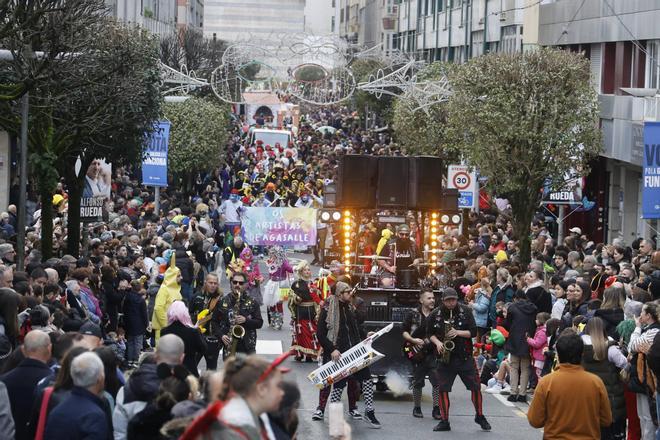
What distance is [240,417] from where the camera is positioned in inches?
253

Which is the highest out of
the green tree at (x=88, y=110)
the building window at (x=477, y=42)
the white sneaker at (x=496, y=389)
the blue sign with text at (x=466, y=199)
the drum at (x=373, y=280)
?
the building window at (x=477, y=42)

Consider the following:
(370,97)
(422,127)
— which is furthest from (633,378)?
(370,97)

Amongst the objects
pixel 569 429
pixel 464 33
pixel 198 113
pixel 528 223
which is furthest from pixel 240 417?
pixel 464 33

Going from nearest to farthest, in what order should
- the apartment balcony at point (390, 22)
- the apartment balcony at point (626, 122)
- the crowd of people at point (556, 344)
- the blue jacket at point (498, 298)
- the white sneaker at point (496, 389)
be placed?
the crowd of people at point (556, 344) < the white sneaker at point (496, 389) < the blue jacket at point (498, 298) < the apartment balcony at point (626, 122) < the apartment balcony at point (390, 22)

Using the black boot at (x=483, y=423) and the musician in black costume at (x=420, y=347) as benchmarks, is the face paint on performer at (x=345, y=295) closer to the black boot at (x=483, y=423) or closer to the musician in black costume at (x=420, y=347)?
the musician in black costume at (x=420, y=347)

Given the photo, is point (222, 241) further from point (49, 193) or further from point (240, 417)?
point (240, 417)

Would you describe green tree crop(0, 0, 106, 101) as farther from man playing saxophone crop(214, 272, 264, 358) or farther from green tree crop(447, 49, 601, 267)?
green tree crop(447, 49, 601, 267)

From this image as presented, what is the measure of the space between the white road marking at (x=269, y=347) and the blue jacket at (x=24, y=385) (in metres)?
11.5

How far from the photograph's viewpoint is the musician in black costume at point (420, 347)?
641 inches

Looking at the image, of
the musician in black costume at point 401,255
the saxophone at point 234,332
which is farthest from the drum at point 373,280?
the saxophone at point 234,332

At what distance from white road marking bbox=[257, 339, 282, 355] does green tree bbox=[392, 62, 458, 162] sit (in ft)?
65.0

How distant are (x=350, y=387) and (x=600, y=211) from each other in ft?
86.0

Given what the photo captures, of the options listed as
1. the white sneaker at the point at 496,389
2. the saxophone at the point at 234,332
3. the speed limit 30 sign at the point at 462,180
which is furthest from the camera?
the speed limit 30 sign at the point at 462,180

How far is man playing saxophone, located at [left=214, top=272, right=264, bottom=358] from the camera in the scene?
16.7 meters
